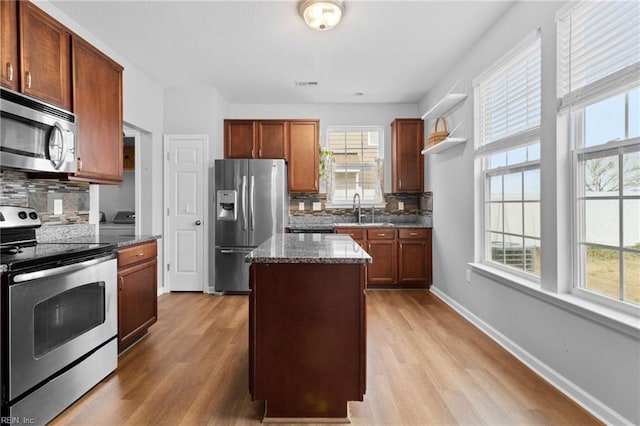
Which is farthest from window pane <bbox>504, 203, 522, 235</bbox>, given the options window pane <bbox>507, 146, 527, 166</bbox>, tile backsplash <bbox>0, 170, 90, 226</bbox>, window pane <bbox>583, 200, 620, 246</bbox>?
tile backsplash <bbox>0, 170, 90, 226</bbox>

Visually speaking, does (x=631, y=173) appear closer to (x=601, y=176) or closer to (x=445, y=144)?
(x=601, y=176)

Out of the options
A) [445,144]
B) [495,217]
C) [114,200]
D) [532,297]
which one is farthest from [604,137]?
[114,200]

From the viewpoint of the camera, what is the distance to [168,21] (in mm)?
2852

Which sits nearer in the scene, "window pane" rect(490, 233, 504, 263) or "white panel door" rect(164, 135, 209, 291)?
"window pane" rect(490, 233, 504, 263)

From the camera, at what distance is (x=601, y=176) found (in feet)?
6.23

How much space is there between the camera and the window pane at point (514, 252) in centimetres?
268

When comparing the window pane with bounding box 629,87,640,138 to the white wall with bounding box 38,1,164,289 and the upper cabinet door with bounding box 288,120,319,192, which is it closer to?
the upper cabinet door with bounding box 288,120,319,192

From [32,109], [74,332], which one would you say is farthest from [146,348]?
[32,109]

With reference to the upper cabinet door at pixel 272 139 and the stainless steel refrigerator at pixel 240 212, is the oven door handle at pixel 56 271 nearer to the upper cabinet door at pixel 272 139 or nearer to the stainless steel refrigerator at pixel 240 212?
the stainless steel refrigerator at pixel 240 212

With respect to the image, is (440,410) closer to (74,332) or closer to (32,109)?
(74,332)

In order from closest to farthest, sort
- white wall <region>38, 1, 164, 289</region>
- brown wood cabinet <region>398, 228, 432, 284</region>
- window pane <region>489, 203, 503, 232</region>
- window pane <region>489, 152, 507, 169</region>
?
window pane <region>489, 152, 507, 169</region>, window pane <region>489, 203, 503, 232</region>, white wall <region>38, 1, 164, 289</region>, brown wood cabinet <region>398, 228, 432, 284</region>

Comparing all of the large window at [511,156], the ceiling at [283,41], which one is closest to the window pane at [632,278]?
the large window at [511,156]

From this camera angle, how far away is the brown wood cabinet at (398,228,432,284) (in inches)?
178

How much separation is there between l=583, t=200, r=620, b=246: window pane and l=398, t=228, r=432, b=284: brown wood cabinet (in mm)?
2512
